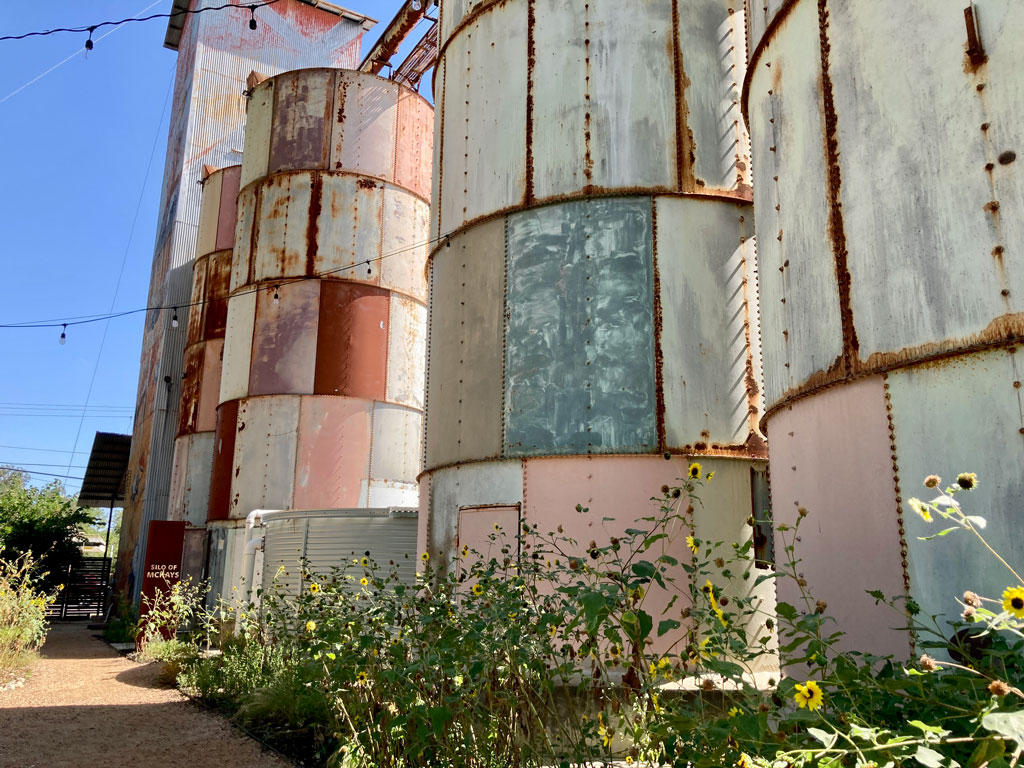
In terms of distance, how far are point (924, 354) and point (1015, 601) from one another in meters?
2.80

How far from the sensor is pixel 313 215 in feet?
57.6

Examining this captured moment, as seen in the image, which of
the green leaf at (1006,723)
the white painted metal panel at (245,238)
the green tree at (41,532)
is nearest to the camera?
the green leaf at (1006,723)

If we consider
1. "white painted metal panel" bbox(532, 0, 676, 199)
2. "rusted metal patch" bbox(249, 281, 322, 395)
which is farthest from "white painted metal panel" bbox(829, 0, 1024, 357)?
"rusted metal patch" bbox(249, 281, 322, 395)

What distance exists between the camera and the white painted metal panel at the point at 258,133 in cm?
1856

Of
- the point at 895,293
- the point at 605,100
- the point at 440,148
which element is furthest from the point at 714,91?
the point at 895,293

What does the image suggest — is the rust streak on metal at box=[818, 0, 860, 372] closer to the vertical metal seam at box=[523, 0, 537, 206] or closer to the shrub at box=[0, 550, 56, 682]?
the vertical metal seam at box=[523, 0, 537, 206]

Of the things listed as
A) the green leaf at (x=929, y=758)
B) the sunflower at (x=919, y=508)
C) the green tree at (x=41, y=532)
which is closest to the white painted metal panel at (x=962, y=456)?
the sunflower at (x=919, y=508)

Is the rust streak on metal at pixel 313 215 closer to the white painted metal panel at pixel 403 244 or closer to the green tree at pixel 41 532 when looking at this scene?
the white painted metal panel at pixel 403 244

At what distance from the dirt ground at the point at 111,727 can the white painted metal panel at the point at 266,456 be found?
4363mm

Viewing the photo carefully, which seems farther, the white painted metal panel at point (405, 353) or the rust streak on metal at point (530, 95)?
the white painted metal panel at point (405, 353)

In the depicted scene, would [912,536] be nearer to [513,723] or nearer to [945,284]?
[945,284]

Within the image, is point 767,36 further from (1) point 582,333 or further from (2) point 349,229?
(2) point 349,229

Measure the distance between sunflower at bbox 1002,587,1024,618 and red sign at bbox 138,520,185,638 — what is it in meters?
16.3

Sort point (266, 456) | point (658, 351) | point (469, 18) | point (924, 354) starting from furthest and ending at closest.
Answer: point (266, 456) < point (469, 18) < point (658, 351) < point (924, 354)
